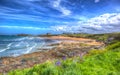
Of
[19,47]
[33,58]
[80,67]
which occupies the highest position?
[80,67]

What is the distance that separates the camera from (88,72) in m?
10.0

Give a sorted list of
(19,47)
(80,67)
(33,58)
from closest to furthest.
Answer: (80,67), (33,58), (19,47)

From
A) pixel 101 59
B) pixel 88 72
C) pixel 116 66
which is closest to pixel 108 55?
pixel 101 59

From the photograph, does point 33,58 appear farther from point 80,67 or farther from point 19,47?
point 19,47

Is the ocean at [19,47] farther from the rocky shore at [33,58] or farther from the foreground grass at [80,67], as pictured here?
the foreground grass at [80,67]

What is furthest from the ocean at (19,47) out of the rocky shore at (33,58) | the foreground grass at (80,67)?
the foreground grass at (80,67)

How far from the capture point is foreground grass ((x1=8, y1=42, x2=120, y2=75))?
9014 millimetres

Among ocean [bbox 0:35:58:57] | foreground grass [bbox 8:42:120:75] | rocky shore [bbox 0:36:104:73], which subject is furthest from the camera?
ocean [bbox 0:35:58:57]

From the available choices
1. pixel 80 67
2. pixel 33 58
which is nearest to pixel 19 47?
pixel 33 58

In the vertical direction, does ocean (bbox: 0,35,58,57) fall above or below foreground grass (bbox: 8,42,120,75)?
below

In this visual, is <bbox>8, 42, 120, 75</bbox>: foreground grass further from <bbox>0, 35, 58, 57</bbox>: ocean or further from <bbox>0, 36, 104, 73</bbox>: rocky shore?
<bbox>0, 35, 58, 57</bbox>: ocean

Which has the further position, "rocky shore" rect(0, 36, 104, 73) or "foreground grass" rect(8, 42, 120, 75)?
"rocky shore" rect(0, 36, 104, 73)

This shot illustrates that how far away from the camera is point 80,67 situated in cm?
1047

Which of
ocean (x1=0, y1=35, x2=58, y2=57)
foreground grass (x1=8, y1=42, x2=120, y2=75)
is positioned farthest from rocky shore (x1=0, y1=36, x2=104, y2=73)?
foreground grass (x1=8, y1=42, x2=120, y2=75)
